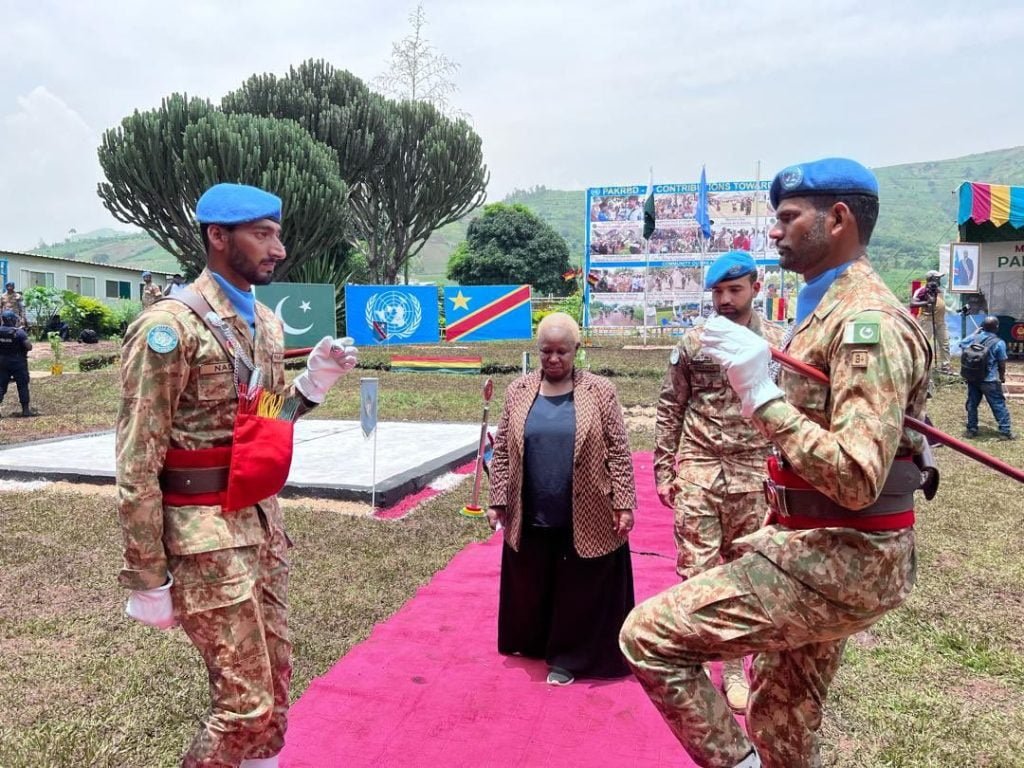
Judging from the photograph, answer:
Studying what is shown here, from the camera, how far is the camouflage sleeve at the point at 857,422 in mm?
1827

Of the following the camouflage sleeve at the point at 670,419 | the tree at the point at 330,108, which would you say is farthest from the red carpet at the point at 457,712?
the tree at the point at 330,108

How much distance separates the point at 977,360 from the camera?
10.6 m

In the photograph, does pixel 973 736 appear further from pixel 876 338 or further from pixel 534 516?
pixel 876 338

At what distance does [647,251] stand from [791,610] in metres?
26.5

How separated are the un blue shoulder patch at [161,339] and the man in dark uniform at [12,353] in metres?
11.8

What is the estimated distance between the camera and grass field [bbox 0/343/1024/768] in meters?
3.27

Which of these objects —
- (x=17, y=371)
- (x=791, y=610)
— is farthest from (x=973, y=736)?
(x=17, y=371)

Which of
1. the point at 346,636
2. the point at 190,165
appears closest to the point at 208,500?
the point at 346,636

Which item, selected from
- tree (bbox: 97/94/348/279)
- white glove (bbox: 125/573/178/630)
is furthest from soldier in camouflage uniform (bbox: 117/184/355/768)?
tree (bbox: 97/94/348/279)

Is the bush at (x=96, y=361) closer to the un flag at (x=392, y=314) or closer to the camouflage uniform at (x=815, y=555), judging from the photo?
the un flag at (x=392, y=314)

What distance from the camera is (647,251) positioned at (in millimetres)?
27688

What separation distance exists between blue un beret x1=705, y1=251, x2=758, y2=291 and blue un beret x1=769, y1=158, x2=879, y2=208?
1547 mm

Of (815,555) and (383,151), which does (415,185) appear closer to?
(383,151)

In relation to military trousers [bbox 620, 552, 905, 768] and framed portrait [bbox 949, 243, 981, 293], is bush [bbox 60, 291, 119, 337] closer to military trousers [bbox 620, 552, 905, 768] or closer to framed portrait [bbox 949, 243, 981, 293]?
framed portrait [bbox 949, 243, 981, 293]
